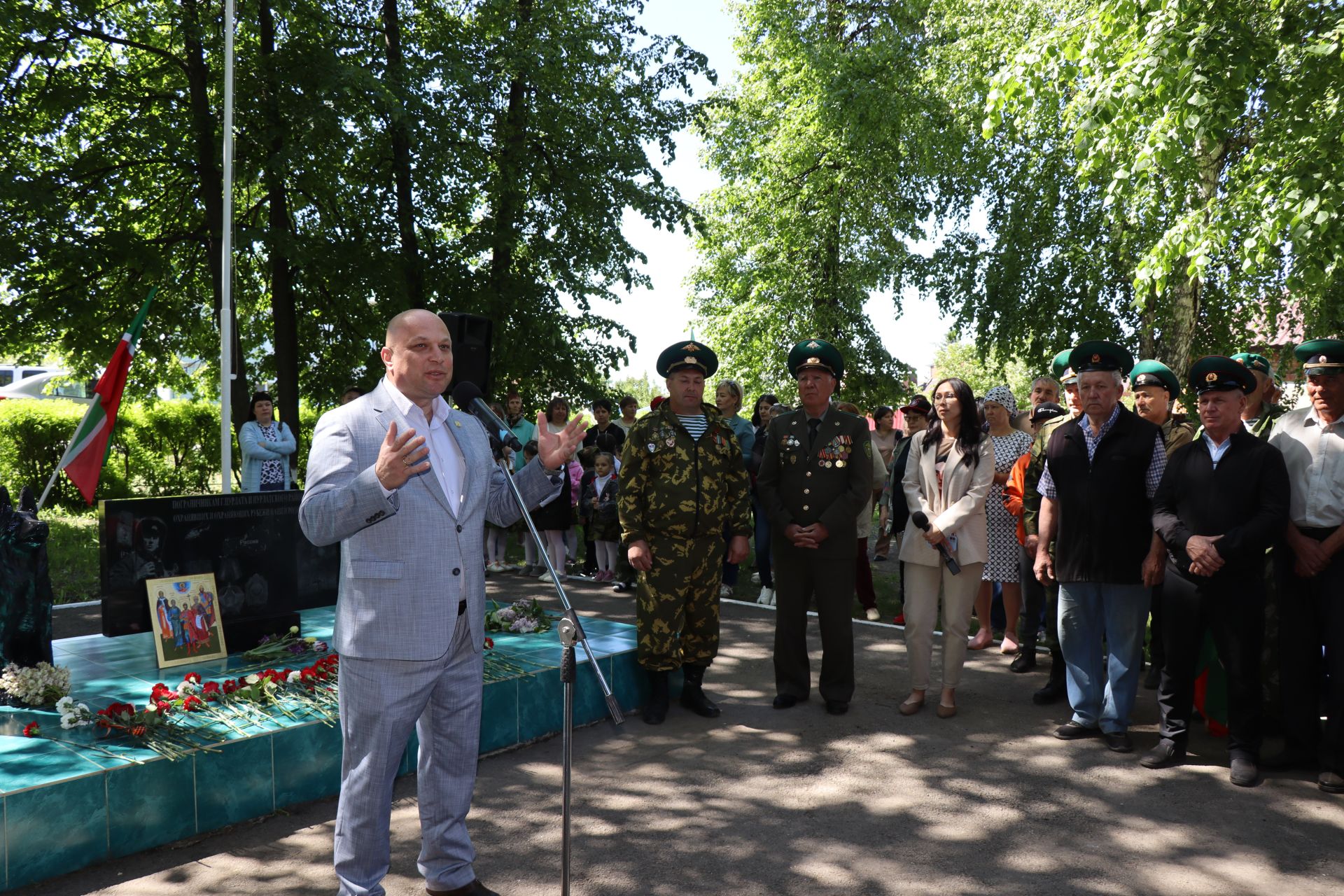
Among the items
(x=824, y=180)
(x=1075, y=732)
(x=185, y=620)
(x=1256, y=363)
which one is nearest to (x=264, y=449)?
(x=185, y=620)

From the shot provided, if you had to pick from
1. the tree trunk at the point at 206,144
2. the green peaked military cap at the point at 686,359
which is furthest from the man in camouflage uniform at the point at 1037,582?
the tree trunk at the point at 206,144

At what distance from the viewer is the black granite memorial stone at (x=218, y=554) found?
6.15 m

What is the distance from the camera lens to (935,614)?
19.5 feet

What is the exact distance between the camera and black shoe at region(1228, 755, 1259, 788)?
4.75 metres

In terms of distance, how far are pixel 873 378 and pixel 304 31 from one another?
51.1 feet

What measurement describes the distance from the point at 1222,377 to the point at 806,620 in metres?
2.74

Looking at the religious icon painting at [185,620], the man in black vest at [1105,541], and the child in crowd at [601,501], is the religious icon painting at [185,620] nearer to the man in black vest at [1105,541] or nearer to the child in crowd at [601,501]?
the child in crowd at [601,501]

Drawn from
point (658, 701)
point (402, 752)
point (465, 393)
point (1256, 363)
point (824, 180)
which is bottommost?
point (658, 701)

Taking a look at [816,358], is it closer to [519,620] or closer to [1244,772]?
[519,620]

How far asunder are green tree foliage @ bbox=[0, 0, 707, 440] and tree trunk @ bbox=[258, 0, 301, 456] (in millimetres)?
33

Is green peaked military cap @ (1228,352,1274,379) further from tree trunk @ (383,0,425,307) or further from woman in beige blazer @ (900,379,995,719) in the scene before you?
tree trunk @ (383,0,425,307)

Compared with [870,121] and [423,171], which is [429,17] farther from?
[870,121]

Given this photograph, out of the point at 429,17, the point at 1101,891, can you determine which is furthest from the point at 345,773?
the point at 429,17

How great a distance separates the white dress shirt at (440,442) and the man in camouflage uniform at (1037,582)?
13.6 ft
